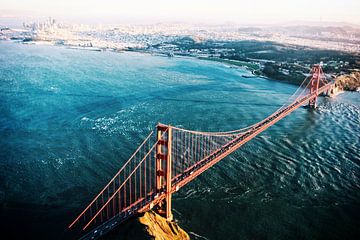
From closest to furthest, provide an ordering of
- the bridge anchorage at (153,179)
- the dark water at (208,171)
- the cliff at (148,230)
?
the cliff at (148,230)
the bridge anchorage at (153,179)
the dark water at (208,171)

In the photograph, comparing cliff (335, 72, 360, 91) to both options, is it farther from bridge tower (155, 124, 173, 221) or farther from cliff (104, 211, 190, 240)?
cliff (104, 211, 190, 240)

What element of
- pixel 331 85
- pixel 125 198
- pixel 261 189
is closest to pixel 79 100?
pixel 125 198

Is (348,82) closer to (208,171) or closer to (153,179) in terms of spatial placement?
(208,171)

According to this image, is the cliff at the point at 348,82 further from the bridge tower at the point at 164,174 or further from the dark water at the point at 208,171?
the bridge tower at the point at 164,174

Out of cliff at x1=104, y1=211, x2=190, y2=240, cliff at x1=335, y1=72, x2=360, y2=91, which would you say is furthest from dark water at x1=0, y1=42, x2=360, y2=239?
cliff at x1=335, y1=72, x2=360, y2=91

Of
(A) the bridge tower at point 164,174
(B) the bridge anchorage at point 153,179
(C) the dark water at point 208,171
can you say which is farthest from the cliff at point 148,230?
(C) the dark water at point 208,171

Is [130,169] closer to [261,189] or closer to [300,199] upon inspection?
[261,189]
